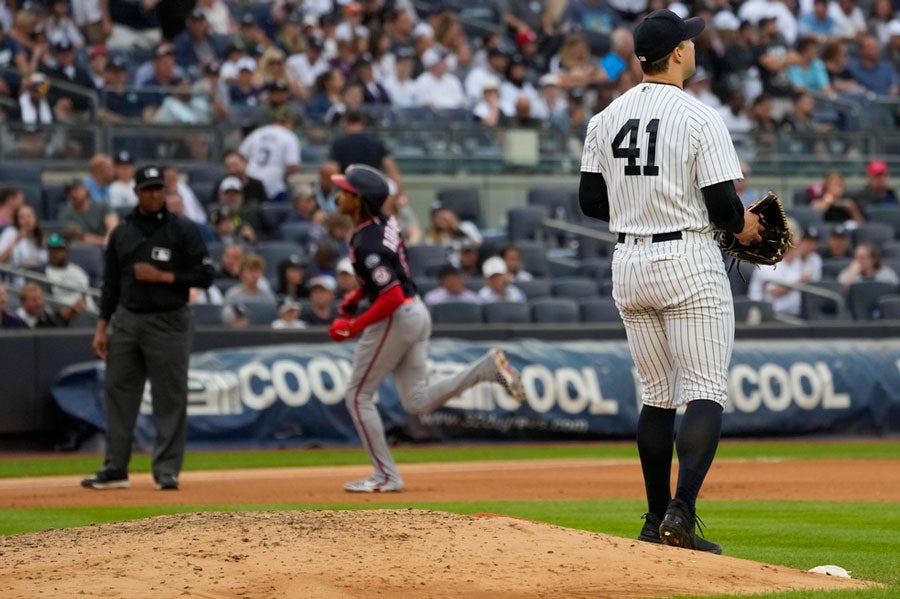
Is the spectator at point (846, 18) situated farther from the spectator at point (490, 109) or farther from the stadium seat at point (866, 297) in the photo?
the stadium seat at point (866, 297)

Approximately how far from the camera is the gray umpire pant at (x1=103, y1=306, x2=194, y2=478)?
10.6 meters

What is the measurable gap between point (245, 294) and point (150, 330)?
201 inches

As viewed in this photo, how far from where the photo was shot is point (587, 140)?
22.1 feet

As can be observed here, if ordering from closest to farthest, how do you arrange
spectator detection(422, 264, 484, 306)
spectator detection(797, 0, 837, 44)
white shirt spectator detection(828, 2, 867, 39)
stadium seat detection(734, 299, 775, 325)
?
spectator detection(422, 264, 484, 306), stadium seat detection(734, 299, 775, 325), spectator detection(797, 0, 837, 44), white shirt spectator detection(828, 2, 867, 39)

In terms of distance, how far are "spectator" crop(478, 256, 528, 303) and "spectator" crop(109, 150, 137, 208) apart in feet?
13.2

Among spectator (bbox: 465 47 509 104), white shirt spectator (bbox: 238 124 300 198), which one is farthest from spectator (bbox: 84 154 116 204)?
spectator (bbox: 465 47 509 104)

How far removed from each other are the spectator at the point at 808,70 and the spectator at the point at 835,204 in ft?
11.0

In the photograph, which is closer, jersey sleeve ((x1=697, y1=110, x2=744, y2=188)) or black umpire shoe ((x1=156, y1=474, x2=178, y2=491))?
jersey sleeve ((x1=697, y1=110, x2=744, y2=188))

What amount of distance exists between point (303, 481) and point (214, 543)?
5.56 m

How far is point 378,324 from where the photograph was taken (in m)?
10.0

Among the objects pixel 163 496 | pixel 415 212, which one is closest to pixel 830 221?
pixel 415 212

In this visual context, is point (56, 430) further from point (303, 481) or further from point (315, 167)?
point (315, 167)

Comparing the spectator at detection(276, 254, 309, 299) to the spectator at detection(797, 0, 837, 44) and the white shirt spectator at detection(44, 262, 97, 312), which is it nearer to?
the white shirt spectator at detection(44, 262, 97, 312)

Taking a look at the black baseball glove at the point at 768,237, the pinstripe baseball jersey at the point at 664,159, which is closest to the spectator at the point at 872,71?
the black baseball glove at the point at 768,237
